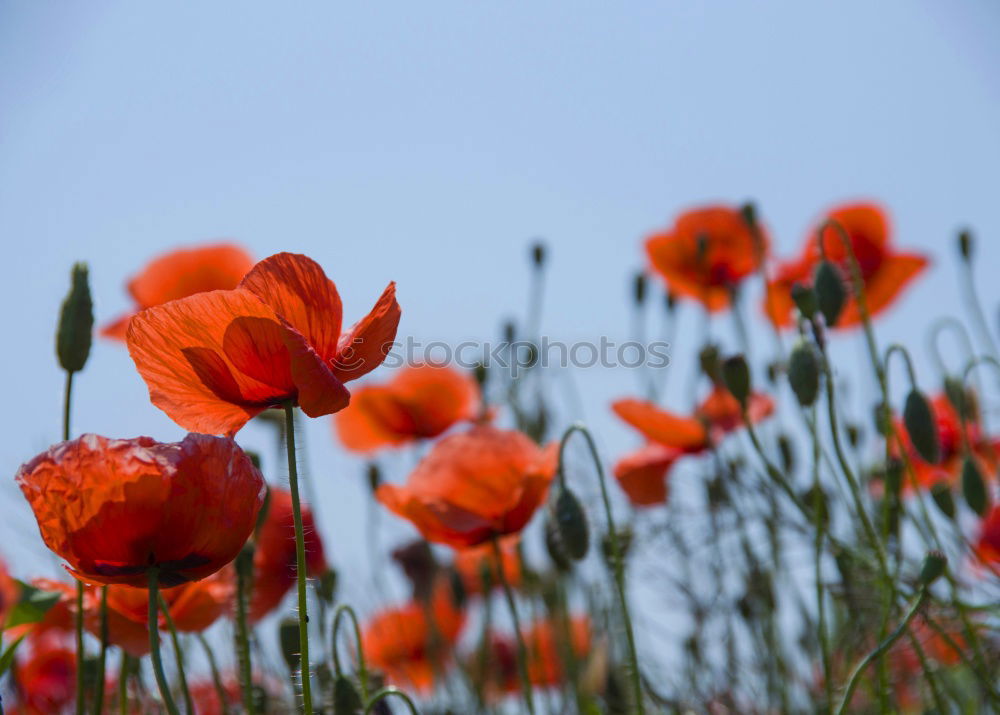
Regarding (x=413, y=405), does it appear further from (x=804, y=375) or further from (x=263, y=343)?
(x=263, y=343)

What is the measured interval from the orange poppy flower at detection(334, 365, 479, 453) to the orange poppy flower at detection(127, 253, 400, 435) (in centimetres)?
131

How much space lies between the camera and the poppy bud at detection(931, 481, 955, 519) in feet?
5.05

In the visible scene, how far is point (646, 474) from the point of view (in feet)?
6.61

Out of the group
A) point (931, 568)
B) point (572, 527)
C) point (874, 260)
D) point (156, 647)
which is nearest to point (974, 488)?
point (931, 568)

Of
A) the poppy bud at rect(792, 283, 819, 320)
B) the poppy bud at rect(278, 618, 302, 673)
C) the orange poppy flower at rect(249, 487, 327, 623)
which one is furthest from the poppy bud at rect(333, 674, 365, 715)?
the poppy bud at rect(792, 283, 819, 320)

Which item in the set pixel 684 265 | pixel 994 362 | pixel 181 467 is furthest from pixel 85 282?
pixel 684 265

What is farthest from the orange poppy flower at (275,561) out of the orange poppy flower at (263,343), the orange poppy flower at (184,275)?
the orange poppy flower at (184,275)

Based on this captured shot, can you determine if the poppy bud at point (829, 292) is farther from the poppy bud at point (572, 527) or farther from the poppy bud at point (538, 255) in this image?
the poppy bud at point (538, 255)

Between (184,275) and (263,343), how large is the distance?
1.37m

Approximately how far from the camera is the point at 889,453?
1540 millimetres

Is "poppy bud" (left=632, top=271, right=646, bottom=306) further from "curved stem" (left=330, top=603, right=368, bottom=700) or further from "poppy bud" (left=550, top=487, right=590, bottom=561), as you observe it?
"curved stem" (left=330, top=603, right=368, bottom=700)

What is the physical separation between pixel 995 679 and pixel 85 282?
4.44 feet

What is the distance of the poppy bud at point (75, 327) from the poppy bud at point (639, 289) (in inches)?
57.2

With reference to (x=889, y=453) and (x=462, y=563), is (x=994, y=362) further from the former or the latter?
(x=462, y=563)
